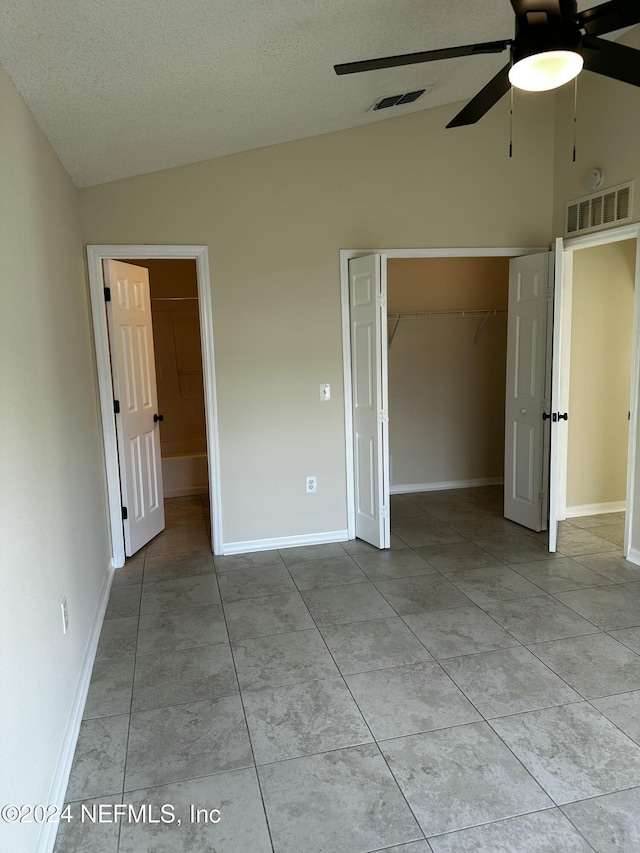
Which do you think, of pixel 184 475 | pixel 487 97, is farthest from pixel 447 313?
pixel 487 97

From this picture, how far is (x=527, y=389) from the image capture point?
4.49 meters

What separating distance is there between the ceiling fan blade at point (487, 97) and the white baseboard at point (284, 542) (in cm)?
292

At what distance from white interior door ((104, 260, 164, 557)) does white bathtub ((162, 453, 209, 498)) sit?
125cm

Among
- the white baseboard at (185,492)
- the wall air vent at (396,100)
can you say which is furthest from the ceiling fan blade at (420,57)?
the white baseboard at (185,492)

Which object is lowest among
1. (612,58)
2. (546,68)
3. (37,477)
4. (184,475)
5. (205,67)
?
(184,475)

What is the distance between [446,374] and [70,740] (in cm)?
456

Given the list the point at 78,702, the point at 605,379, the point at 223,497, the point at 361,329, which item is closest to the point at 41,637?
the point at 78,702

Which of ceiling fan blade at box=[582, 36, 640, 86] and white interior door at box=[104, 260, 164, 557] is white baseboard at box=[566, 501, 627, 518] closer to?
white interior door at box=[104, 260, 164, 557]

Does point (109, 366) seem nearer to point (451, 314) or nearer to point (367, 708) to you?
point (367, 708)

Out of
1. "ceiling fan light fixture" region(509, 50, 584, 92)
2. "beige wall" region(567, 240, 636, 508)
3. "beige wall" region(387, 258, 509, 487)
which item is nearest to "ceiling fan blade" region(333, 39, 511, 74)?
"ceiling fan light fixture" region(509, 50, 584, 92)

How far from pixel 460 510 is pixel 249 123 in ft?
11.5

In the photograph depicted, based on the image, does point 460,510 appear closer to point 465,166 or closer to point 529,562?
point 529,562

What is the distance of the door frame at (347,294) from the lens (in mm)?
4238

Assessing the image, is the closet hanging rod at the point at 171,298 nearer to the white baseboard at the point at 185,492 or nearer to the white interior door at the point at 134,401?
the white interior door at the point at 134,401
